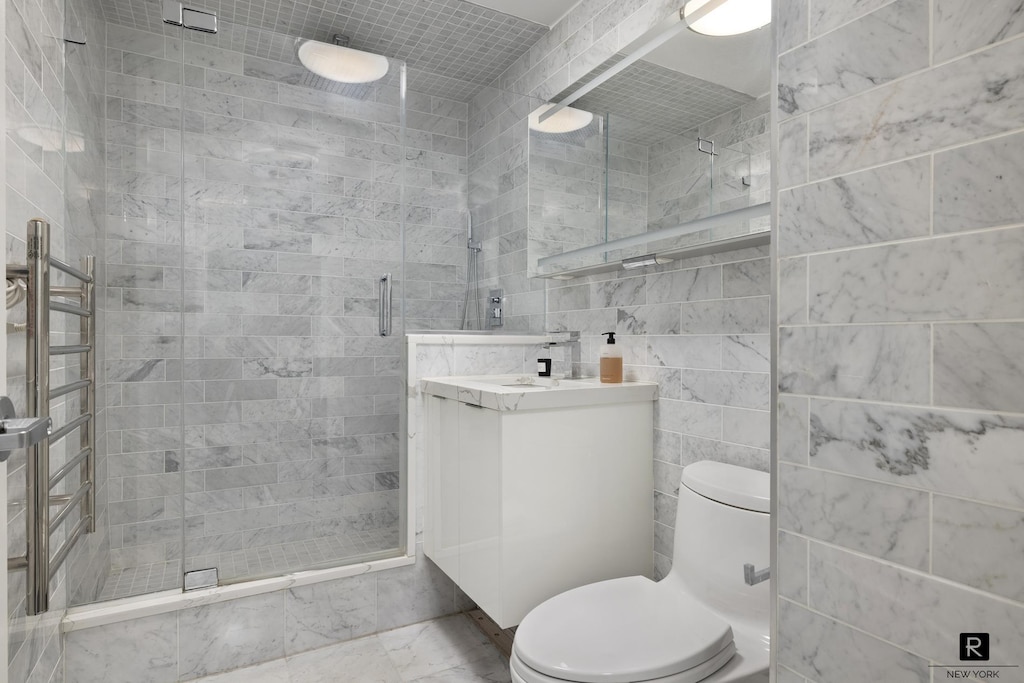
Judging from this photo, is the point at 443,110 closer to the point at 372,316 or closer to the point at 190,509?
the point at 372,316

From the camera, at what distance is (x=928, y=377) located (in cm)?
73

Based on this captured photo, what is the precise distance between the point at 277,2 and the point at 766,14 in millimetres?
2034

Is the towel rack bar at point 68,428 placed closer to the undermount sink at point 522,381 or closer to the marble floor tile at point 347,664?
the marble floor tile at point 347,664

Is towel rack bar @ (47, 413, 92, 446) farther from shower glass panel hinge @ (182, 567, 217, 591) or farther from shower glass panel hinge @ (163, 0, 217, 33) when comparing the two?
shower glass panel hinge @ (163, 0, 217, 33)

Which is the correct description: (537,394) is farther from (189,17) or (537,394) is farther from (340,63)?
(189,17)

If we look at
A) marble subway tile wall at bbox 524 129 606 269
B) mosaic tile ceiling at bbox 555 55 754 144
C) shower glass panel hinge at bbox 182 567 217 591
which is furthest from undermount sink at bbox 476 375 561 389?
shower glass panel hinge at bbox 182 567 217 591

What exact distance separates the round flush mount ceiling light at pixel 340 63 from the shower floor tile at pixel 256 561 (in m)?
1.83

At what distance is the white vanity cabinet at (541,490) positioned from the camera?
62.2 inches

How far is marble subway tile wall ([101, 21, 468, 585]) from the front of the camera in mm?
1836

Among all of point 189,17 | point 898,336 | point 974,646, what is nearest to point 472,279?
point 189,17

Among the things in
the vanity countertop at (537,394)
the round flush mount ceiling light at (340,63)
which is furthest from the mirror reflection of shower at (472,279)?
the round flush mount ceiling light at (340,63)

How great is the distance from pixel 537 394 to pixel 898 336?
99 cm

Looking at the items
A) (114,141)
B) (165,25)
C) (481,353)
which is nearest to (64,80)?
(114,141)

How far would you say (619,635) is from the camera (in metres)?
1.26
